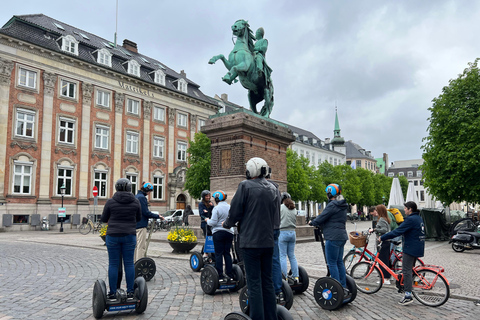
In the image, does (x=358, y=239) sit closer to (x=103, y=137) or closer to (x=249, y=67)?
(x=249, y=67)

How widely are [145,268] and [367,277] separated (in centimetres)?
414

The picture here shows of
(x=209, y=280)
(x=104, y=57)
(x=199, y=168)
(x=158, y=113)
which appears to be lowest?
(x=209, y=280)

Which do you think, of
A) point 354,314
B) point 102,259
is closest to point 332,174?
point 102,259

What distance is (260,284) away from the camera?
384cm

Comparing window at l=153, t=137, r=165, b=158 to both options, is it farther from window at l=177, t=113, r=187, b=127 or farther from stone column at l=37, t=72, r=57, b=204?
stone column at l=37, t=72, r=57, b=204

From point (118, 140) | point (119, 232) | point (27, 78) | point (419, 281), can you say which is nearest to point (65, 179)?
point (118, 140)

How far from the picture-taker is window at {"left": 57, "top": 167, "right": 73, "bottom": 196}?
31.1m

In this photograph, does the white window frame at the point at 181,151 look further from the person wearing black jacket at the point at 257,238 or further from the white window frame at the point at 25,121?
the person wearing black jacket at the point at 257,238

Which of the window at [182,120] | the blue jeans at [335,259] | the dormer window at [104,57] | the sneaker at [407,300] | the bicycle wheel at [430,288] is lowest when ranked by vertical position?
the sneaker at [407,300]

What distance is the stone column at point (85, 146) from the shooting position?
106ft

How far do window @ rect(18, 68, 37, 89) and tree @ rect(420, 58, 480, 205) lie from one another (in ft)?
92.4

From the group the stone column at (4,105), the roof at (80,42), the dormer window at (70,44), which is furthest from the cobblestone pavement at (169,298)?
the dormer window at (70,44)

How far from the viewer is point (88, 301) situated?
6.12 m

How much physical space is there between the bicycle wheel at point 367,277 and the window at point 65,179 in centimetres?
2878
